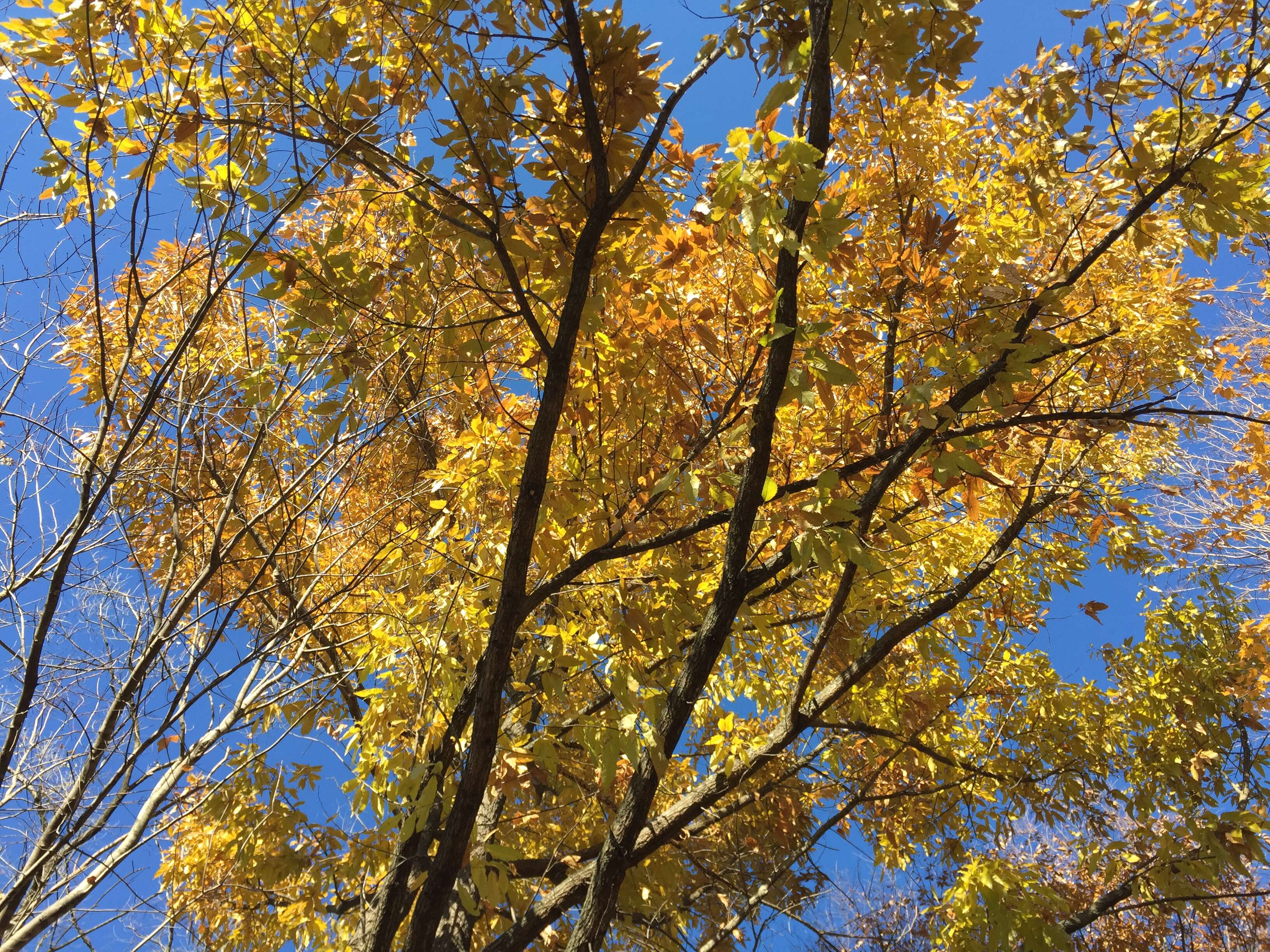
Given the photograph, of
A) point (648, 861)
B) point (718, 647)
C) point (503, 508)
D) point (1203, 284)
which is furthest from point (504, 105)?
point (1203, 284)

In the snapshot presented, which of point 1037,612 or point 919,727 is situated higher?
point 1037,612

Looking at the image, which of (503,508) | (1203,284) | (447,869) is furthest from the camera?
(1203,284)

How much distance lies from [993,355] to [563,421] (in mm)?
1597

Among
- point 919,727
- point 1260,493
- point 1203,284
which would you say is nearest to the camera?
point 919,727

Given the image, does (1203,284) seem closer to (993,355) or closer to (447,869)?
(993,355)

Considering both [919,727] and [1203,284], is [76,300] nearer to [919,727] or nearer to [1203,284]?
[919,727]

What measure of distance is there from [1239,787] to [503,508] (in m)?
5.48

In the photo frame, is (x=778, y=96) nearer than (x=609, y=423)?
Yes

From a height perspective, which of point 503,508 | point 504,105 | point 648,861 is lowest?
point 648,861

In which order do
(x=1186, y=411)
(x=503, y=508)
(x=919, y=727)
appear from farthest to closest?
(x=919, y=727) → (x=503, y=508) → (x=1186, y=411)

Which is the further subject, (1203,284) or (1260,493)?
(1260,493)

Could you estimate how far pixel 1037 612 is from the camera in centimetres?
527

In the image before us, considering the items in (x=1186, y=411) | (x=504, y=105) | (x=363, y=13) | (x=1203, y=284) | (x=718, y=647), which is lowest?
(x=718, y=647)

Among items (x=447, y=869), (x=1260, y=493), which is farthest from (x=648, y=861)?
(x=1260, y=493)
